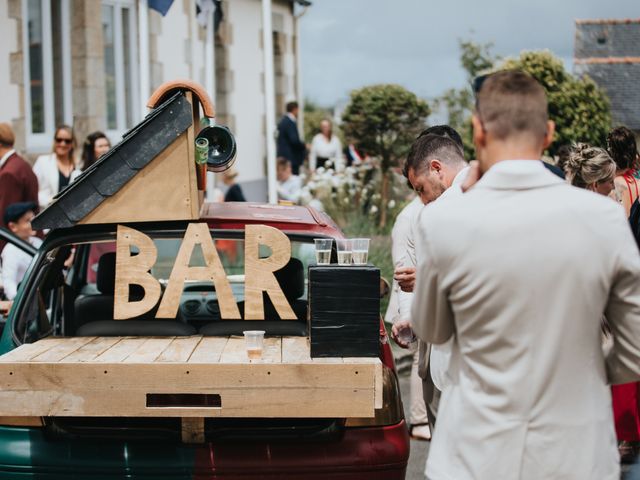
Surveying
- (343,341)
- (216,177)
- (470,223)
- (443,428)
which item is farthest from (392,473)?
(216,177)

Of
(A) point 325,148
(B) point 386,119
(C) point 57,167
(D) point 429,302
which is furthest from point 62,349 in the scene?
(A) point 325,148

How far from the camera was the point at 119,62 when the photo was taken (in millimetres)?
17328

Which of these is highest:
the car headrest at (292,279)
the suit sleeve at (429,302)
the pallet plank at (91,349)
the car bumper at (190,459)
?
the suit sleeve at (429,302)

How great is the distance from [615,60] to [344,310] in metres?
24.6

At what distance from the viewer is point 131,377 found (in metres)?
4.14

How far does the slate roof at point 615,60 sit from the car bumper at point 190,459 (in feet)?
67.2

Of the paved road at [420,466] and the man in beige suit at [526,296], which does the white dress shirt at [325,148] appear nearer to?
the paved road at [420,466]

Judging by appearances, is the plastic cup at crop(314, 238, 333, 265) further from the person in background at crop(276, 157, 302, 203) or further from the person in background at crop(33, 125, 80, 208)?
the person in background at crop(276, 157, 302, 203)

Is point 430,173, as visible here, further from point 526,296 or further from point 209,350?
point 526,296

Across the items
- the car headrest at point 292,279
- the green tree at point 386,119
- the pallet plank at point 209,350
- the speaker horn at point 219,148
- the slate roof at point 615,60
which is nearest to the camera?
the pallet plank at point 209,350

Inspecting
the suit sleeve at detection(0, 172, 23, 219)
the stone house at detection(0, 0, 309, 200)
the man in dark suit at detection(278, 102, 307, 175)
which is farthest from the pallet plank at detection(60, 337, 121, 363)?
the man in dark suit at detection(278, 102, 307, 175)

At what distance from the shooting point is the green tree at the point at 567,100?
19875 millimetres

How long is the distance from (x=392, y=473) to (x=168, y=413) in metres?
0.96

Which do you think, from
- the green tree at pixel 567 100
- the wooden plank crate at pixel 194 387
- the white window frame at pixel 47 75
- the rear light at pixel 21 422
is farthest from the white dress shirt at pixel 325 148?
the wooden plank crate at pixel 194 387
